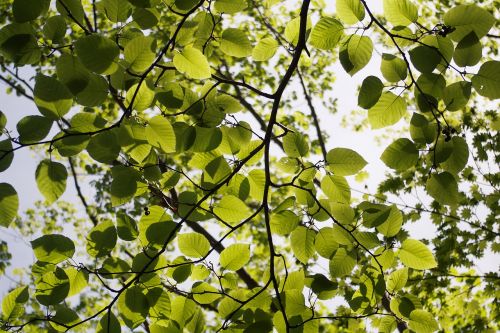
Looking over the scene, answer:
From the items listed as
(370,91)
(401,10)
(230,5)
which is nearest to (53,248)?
(230,5)

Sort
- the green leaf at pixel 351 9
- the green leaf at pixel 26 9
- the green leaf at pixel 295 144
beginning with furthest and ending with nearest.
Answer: the green leaf at pixel 295 144, the green leaf at pixel 351 9, the green leaf at pixel 26 9

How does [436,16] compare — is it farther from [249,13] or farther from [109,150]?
[109,150]

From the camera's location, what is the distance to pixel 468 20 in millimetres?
1343

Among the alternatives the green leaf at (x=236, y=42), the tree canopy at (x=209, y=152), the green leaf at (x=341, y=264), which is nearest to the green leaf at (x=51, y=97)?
the tree canopy at (x=209, y=152)

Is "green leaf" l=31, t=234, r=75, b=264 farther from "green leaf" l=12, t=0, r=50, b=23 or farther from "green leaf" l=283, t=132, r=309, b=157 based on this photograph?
"green leaf" l=283, t=132, r=309, b=157

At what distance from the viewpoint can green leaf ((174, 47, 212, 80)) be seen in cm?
153

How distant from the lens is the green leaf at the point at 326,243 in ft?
6.03

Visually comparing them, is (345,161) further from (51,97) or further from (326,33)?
(51,97)

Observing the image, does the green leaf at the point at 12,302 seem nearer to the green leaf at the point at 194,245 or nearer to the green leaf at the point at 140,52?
the green leaf at the point at 194,245

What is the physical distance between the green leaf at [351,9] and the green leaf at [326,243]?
880 millimetres

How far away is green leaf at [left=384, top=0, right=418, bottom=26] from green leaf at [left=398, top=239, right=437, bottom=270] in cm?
86

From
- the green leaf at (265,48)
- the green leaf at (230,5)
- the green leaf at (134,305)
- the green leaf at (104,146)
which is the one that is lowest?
the green leaf at (134,305)

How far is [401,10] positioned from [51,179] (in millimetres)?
1323

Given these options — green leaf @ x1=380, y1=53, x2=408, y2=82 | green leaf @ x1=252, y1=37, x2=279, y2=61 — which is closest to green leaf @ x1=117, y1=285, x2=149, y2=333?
green leaf @ x1=252, y1=37, x2=279, y2=61
